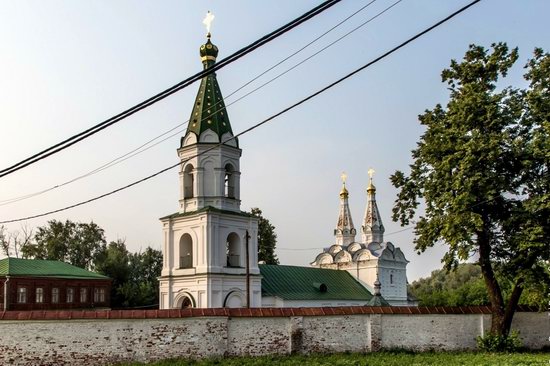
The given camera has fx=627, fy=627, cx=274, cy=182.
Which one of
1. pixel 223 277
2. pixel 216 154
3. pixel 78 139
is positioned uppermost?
pixel 216 154

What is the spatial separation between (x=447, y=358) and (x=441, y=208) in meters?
5.09

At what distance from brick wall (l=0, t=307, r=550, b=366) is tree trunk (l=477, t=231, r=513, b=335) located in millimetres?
451

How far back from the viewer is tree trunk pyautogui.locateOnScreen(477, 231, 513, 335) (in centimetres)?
2080

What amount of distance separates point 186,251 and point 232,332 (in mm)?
16324

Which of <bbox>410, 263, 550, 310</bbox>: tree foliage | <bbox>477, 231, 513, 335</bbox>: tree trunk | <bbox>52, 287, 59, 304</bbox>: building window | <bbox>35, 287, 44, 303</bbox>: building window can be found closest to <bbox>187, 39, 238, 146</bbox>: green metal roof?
<bbox>410, 263, 550, 310</bbox>: tree foliage

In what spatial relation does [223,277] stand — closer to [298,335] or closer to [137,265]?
[298,335]

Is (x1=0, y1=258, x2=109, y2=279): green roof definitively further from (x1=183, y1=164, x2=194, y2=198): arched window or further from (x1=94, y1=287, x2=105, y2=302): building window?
(x1=183, y1=164, x2=194, y2=198): arched window

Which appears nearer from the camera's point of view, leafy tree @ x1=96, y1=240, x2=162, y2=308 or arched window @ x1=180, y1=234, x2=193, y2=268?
arched window @ x1=180, y1=234, x2=193, y2=268

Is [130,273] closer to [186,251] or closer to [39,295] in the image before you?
[39,295]

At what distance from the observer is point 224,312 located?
18516mm

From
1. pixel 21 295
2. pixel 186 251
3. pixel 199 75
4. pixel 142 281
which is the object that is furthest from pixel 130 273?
pixel 199 75

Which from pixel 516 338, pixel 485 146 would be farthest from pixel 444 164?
pixel 516 338

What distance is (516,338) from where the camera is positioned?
2059 cm

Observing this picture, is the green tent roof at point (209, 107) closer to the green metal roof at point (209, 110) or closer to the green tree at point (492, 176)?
the green metal roof at point (209, 110)
